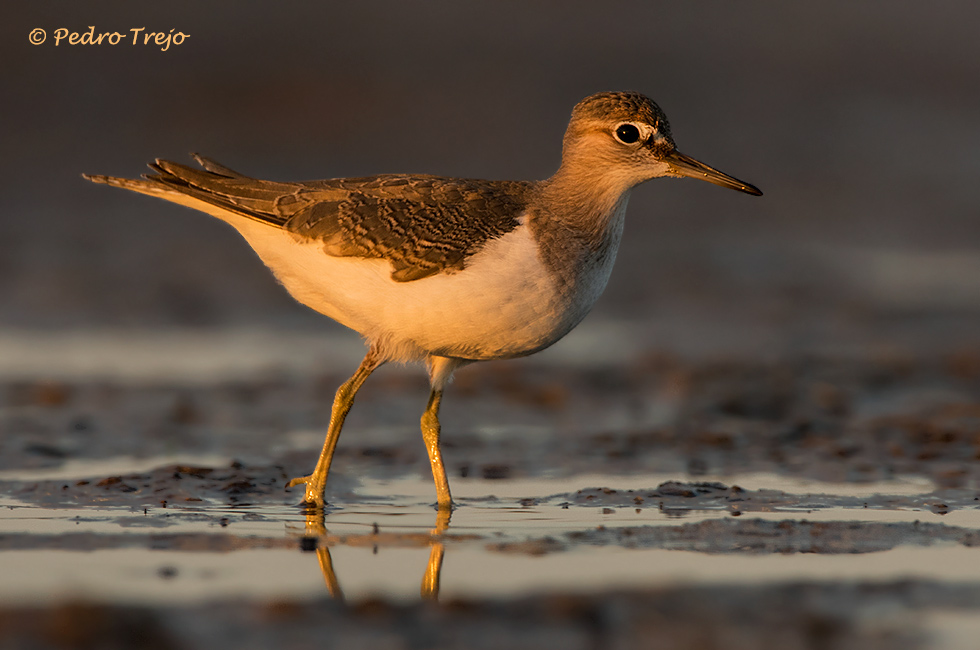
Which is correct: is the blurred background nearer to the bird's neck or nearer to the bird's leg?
the bird's neck

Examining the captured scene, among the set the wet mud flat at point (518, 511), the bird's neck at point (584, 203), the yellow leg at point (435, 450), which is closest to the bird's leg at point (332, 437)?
the wet mud flat at point (518, 511)

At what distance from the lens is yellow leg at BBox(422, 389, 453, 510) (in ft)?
27.6

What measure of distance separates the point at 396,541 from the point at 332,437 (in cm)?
166

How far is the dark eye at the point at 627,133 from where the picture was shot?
8406 mm

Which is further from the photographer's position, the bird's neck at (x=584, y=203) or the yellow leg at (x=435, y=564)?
the bird's neck at (x=584, y=203)

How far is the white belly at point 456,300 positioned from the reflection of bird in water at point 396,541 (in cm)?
115

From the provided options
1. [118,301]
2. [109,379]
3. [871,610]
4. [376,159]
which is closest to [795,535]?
[871,610]

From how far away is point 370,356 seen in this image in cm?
860

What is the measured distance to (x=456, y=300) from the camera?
791cm

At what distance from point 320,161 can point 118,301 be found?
6975 mm

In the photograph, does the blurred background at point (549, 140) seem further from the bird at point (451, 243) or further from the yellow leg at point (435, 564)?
the yellow leg at point (435, 564)

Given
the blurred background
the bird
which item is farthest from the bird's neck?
the blurred background

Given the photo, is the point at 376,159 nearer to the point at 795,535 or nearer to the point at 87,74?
the point at 87,74

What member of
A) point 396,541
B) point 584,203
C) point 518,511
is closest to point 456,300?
point 584,203
